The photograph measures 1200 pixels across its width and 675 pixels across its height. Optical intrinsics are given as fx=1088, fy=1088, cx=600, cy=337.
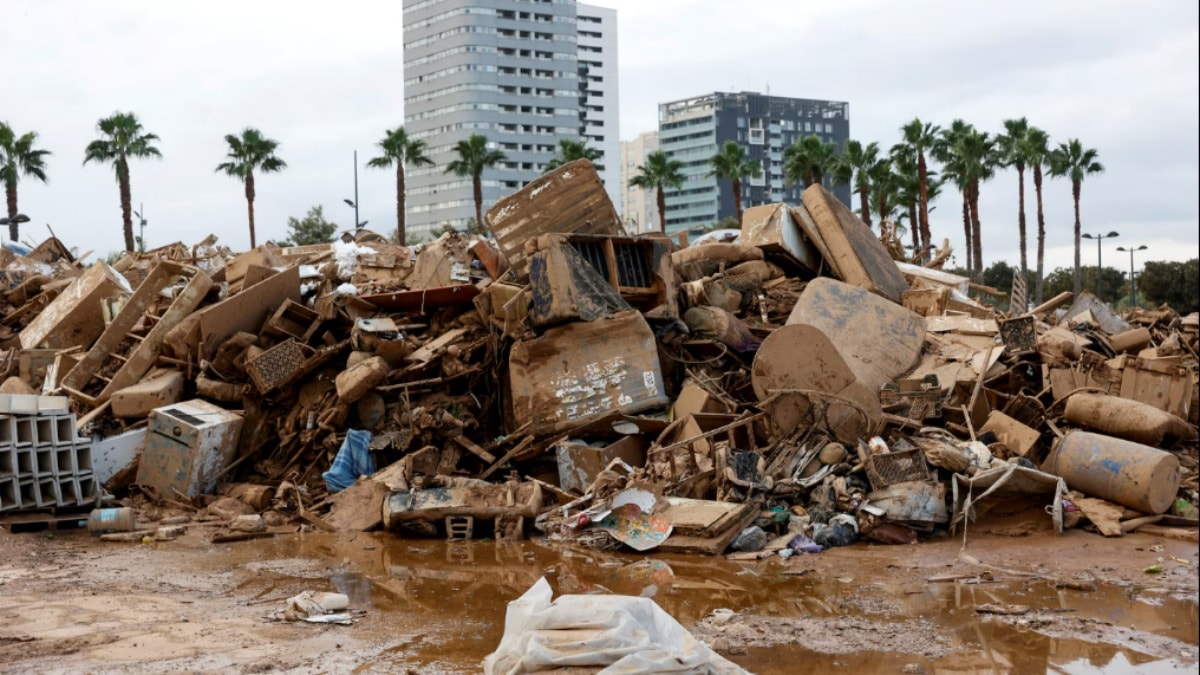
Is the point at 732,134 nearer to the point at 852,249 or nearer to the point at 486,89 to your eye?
the point at 486,89

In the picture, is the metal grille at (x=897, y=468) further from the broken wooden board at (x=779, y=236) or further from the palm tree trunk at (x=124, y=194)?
the palm tree trunk at (x=124, y=194)

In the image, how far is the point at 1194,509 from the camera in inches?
391

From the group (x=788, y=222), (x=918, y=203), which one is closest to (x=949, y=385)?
(x=788, y=222)

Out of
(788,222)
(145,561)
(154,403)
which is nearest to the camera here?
(145,561)

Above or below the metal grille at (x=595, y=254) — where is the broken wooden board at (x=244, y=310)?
below

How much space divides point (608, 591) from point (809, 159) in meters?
37.9

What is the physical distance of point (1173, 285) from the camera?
43.6 metres

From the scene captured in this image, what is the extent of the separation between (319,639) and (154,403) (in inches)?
284

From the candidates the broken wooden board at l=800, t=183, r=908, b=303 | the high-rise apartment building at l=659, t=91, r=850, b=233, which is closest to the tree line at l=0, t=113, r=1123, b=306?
the broken wooden board at l=800, t=183, r=908, b=303

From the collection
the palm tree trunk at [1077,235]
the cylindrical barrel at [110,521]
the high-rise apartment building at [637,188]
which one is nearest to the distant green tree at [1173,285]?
the palm tree trunk at [1077,235]

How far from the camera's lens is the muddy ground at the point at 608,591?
6320 millimetres

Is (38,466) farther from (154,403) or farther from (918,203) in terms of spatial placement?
(918,203)

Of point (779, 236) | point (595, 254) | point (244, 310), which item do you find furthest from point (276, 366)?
point (779, 236)

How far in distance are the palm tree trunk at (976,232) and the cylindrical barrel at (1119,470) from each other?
31662mm
